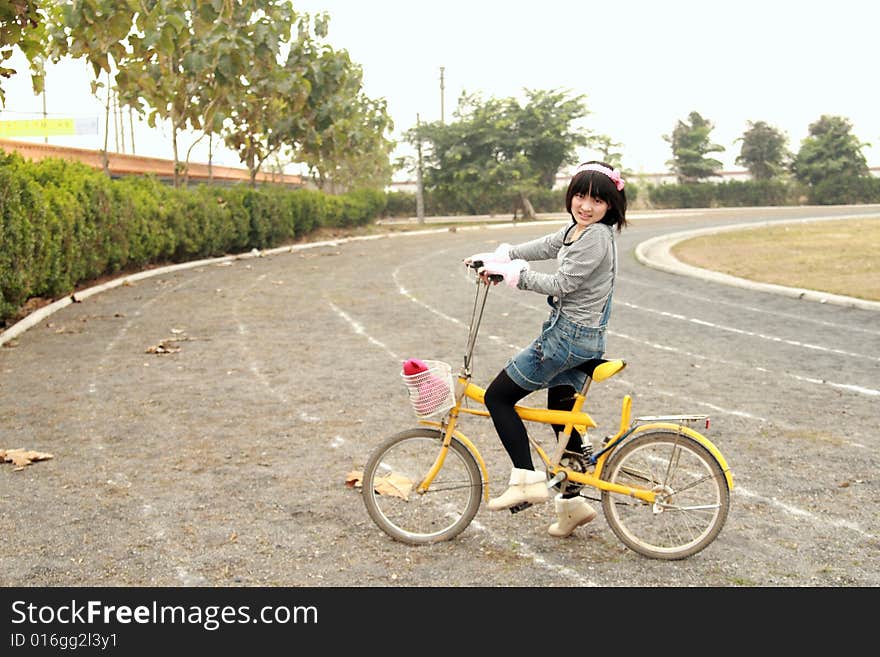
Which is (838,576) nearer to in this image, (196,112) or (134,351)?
(134,351)

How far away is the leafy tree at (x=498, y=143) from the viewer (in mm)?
57312

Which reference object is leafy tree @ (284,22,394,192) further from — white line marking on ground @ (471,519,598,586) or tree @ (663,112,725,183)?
tree @ (663,112,725,183)

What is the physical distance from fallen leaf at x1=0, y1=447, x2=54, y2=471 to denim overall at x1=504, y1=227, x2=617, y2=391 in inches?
145

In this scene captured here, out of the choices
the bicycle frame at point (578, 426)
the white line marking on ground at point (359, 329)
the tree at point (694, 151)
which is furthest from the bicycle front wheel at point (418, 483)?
the tree at point (694, 151)

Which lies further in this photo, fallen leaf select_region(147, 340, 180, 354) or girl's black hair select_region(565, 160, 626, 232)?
fallen leaf select_region(147, 340, 180, 354)

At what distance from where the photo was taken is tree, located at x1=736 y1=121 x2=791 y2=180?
273 ft

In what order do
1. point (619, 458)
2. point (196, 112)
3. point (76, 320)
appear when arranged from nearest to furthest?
point (619, 458)
point (76, 320)
point (196, 112)

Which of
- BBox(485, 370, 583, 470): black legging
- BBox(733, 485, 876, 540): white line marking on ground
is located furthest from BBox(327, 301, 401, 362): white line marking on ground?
BBox(485, 370, 583, 470): black legging

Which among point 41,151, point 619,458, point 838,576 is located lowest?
point 838,576

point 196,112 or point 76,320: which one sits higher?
point 196,112

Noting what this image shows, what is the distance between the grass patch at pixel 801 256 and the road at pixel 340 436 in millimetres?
2537

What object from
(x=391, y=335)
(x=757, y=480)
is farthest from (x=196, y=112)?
(x=757, y=480)
